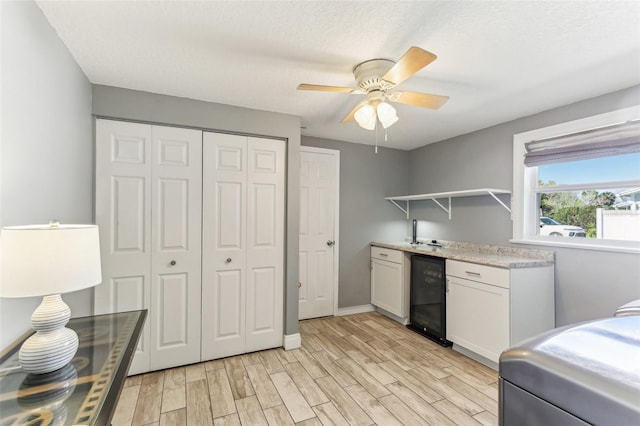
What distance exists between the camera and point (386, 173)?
13.6ft

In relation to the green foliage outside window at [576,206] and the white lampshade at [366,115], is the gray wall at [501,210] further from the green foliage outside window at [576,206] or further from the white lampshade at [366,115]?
the white lampshade at [366,115]

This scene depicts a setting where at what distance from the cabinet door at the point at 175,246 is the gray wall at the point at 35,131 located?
1.66 ft

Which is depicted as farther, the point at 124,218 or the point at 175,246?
the point at 175,246

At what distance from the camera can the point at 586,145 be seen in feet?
A: 7.76

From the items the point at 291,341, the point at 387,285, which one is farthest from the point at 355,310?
the point at 291,341

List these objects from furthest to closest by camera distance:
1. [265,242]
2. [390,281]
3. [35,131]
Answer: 1. [390,281]
2. [265,242]
3. [35,131]

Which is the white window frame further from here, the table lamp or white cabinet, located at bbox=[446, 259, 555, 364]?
the table lamp

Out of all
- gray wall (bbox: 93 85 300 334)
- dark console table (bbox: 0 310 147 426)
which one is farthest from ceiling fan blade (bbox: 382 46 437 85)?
dark console table (bbox: 0 310 147 426)

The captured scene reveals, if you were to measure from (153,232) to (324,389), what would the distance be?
1.82 meters

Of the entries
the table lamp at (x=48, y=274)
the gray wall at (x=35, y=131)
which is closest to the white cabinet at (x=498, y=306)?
the table lamp at (x=48, y=274)

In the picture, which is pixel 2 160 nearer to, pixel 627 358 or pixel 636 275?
pixel 627 358

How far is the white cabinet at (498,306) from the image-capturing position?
7.63 ft

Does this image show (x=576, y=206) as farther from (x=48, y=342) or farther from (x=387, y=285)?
(x=48, y=342)

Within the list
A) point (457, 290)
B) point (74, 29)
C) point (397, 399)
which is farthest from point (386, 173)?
point (74, 29)
